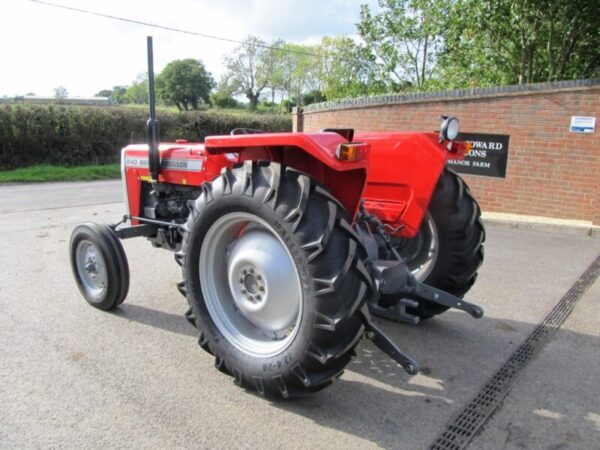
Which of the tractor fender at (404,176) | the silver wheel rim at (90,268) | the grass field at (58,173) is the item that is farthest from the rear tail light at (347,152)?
the grass field at (58,173)

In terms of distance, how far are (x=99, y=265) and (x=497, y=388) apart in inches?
117

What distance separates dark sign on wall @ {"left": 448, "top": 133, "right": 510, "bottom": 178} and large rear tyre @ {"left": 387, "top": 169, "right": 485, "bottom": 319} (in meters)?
4.49

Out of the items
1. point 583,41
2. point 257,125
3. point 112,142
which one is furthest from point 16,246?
point 257,125

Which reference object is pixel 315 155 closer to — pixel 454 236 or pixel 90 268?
pixel 454 236

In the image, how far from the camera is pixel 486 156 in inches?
302

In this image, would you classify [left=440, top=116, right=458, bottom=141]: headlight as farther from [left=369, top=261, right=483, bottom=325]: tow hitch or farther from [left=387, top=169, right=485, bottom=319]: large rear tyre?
[left=369, top=261, right=483, bottom=325]: tow hitch

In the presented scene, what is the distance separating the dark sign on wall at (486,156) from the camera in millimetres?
7512

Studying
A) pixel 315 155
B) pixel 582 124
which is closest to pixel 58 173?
pixel 582 124

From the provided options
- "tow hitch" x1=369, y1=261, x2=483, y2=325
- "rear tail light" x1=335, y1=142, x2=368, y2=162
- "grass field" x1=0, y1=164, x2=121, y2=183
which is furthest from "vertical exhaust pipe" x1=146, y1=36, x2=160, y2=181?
"grass field" x1=0, y1=164, x2=121, y2=183

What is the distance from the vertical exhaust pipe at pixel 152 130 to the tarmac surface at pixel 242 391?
114 centimetres

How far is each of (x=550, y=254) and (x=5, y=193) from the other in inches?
426

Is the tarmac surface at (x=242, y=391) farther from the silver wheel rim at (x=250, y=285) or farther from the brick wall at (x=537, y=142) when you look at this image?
the brick wall at (x=537, y=142)

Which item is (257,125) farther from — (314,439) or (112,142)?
(314,439)

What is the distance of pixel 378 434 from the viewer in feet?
7.73
